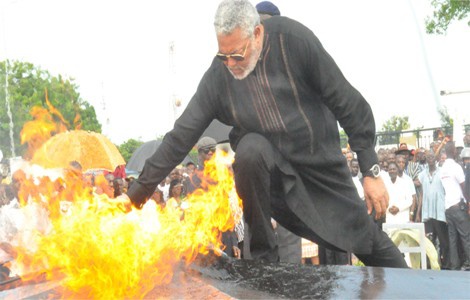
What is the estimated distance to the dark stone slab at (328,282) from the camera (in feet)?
9.11

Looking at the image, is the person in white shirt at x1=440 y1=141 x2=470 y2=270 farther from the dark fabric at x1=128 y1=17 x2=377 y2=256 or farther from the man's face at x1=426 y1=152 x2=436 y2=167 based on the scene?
the dark fabric at x1=128 y1=17 x2=377 y2=256

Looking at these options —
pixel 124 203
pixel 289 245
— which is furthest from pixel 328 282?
pixel 289 245

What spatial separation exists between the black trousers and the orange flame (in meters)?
0.30

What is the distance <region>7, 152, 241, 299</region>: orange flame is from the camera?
117 inches

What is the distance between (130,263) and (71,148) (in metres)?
4.89

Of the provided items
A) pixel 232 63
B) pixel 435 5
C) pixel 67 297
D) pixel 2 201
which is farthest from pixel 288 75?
pixel 435 5

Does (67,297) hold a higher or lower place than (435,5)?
lower

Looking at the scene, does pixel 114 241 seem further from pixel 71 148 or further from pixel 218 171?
pixel 71 148

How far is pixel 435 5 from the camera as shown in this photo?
18984 millimetres

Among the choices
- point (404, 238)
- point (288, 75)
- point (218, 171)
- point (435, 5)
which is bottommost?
point (404, 238)

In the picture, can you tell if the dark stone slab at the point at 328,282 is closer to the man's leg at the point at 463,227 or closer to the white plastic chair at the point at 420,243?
the white plastic chair at the point at 420,243

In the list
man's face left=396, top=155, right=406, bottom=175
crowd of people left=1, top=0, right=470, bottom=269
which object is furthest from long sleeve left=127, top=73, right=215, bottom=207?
man's face left=396, top=155, right=406, bottom=175

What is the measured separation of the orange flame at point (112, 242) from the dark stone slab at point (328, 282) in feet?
0.73

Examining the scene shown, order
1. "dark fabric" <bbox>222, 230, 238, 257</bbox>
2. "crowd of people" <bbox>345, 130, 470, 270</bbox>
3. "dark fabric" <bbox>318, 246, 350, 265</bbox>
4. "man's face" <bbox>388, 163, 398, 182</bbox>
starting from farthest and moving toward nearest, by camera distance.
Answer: "man's face" <bbox>388, 163, 398, 182</bbox> → "crowd of people" <bbox>345, 130, 470, 270</bbox> → "dark fabric" <bbox>318, 246, 350, 265</bbox> → "dark fabric" <bbox>222, 230, 238, 257</bbox>
